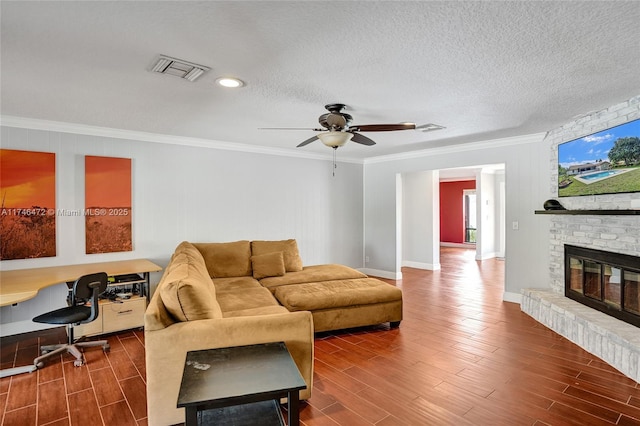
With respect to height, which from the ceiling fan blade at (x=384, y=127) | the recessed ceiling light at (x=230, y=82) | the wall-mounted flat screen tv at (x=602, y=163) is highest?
the recessed ceiling light at (x=230, y=82)

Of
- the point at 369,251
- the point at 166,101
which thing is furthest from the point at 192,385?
the point at 369,251

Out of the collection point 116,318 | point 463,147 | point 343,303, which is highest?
point 463,147

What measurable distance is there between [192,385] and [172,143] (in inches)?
162

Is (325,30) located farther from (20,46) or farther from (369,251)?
(369,251)

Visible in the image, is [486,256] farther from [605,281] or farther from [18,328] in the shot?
[18,328]

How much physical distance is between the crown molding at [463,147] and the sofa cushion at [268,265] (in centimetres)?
322

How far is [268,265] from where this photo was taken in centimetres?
489

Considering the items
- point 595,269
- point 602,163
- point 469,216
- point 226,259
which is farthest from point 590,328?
point 469,216

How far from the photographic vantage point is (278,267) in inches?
193

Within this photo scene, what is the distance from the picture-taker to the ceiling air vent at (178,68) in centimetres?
244

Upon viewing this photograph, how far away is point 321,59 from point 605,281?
383cm

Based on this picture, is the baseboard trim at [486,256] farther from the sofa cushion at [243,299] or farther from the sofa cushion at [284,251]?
the sofa cushion at [243,299]

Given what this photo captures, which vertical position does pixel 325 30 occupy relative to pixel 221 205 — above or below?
above

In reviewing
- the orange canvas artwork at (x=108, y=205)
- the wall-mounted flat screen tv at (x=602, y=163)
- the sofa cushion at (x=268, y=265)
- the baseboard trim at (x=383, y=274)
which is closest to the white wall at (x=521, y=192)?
the wall-mounted flat screen tv at (x=602, y=163)
